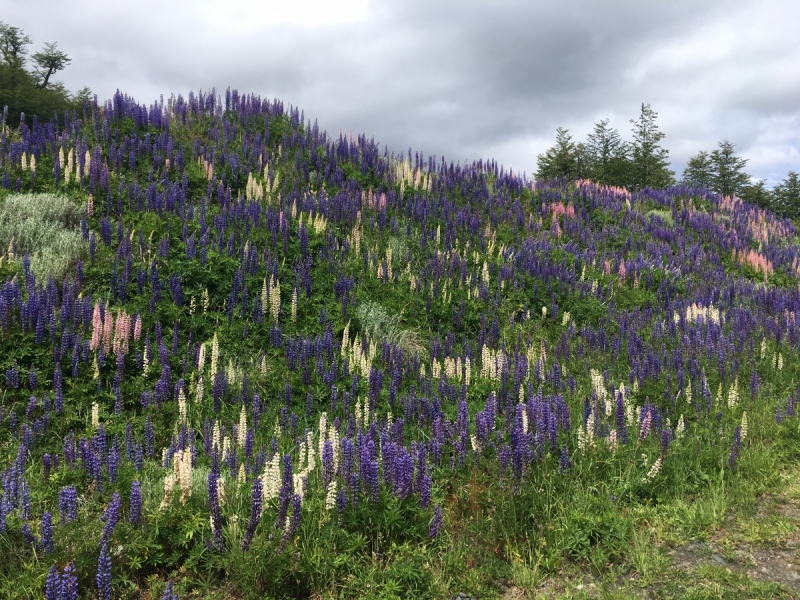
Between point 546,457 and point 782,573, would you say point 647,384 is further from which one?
point 782,573

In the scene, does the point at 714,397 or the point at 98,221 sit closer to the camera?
the point at 714,397

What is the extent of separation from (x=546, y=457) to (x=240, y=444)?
285cm

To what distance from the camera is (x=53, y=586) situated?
2.85 meters

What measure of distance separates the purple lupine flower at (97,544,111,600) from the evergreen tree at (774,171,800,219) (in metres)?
39.4

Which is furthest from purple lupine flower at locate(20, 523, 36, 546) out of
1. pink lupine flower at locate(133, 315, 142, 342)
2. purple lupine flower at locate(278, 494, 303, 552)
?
pink lupine flower at locate(133, 315, 142, 342)

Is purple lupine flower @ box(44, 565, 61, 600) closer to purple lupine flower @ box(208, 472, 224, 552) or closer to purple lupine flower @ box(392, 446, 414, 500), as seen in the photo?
purple lupine flower @ box(208, 472, 224, 552)

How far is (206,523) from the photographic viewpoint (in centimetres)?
357

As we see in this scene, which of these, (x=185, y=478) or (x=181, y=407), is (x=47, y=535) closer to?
(x=185, y=478)

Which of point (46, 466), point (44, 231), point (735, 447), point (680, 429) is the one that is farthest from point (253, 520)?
point (44, 231)

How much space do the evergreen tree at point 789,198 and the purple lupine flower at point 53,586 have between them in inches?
1563

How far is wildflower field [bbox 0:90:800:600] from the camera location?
137 inches

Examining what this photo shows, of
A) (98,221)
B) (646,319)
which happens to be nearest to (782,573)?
(646,319)

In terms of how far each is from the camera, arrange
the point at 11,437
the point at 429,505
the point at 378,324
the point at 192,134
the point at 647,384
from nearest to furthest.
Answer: the point at 429,505, the point at 11,437, the point at 647,384, the point at 378,324, the point at 192,134

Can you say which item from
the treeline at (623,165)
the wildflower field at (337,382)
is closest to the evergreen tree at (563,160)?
the treeline at (623,165)
